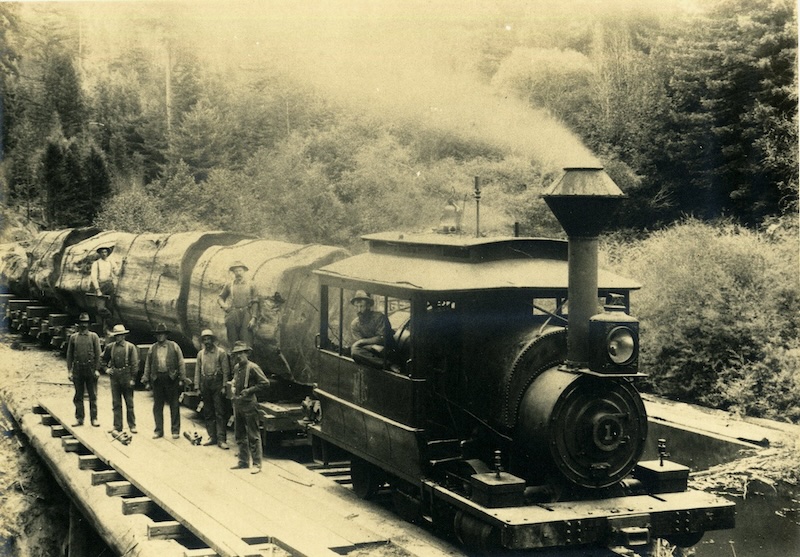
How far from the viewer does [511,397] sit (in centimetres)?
Result: 746

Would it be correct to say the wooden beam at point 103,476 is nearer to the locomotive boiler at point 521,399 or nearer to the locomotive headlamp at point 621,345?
the locomotive boiler at point 521,399

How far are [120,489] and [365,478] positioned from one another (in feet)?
8.47

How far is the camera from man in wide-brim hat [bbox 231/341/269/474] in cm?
1026

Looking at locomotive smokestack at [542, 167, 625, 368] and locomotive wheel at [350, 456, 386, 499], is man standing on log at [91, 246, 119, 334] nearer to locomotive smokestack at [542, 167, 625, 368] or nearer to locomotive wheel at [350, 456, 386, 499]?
locomotive wheel at [350, 456, 386, 499]

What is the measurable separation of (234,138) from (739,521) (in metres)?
13.1

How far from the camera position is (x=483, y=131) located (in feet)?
39.9

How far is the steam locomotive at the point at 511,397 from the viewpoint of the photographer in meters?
7.07

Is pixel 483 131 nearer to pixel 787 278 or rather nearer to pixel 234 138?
pixel 787 278

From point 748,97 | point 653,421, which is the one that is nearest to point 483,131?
point 748,97

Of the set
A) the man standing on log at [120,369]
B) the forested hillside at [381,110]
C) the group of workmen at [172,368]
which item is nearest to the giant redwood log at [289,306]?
the group of workmen at [172,368]

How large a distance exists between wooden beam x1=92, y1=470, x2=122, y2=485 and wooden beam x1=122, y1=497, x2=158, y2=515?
1.14m

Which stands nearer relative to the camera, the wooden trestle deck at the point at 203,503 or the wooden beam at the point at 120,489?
the wooden trestle deck at the point at 203,503

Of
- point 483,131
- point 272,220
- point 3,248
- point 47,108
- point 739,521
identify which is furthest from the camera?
point 3,248

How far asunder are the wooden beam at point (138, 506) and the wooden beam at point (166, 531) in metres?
0.74
